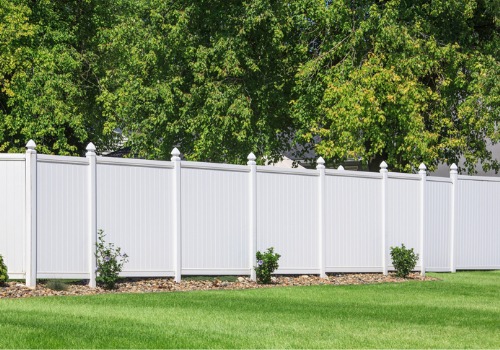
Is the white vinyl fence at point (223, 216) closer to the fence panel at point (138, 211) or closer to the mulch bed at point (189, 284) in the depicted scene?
the fence panel at point (138, 211)

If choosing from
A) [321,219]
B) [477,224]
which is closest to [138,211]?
[321,219]

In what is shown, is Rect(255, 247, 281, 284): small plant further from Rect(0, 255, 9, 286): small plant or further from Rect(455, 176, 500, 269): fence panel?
Rect(455, 176, 500, 269): fence panel

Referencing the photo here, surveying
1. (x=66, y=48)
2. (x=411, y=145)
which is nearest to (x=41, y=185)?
(x=411, y=145)

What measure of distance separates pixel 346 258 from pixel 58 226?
667 centimetres

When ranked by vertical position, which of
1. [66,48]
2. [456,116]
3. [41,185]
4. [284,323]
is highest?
[66,48]

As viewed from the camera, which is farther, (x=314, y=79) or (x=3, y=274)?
(x=314, y=79)

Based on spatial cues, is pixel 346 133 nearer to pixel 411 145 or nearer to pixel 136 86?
pixel 411 145

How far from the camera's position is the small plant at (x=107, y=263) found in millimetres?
16094

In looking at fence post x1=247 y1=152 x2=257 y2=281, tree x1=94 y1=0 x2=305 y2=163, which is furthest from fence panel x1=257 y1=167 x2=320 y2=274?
tree x1=94 y1=0 x2=305 y2=163

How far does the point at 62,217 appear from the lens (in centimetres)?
1592

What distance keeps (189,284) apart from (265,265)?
5.64 ft

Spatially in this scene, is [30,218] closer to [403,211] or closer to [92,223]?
[92,223]

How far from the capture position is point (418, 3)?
2866 cm

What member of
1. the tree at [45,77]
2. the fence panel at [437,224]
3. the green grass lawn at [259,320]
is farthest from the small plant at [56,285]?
the tree at [45,77]
